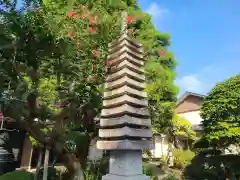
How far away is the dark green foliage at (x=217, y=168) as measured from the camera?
12.6 m

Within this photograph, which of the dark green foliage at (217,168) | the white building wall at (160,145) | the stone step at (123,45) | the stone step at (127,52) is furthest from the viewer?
the white building wall at (160,145)

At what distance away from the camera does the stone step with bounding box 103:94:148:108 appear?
470cm

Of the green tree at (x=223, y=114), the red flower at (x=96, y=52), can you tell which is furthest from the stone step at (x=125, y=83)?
the green tree at (x=223, y=114)

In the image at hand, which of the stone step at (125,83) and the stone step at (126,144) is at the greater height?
the stone step at (125,83)

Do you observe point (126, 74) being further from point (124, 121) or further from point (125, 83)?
point (124, 121)

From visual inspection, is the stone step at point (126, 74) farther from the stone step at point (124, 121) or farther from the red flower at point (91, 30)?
the red flower at point (91, 30)

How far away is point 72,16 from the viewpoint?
9.08 m

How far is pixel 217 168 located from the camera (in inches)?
514

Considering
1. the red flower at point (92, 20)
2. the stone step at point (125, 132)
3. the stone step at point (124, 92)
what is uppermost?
the red flower at point (92, 20)

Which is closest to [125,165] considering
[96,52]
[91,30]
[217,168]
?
[96,52]

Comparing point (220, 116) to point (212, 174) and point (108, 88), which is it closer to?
point (212, 174)

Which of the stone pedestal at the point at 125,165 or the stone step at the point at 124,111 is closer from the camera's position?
the stone pedestal at the point at 125,165

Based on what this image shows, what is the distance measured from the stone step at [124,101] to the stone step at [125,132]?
1.82 ft

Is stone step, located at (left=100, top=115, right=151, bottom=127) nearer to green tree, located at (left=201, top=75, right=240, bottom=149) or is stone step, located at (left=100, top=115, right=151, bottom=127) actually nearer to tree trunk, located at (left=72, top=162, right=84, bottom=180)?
tree trunk, located at (left=72, top=162, right=84, bottom=180)
